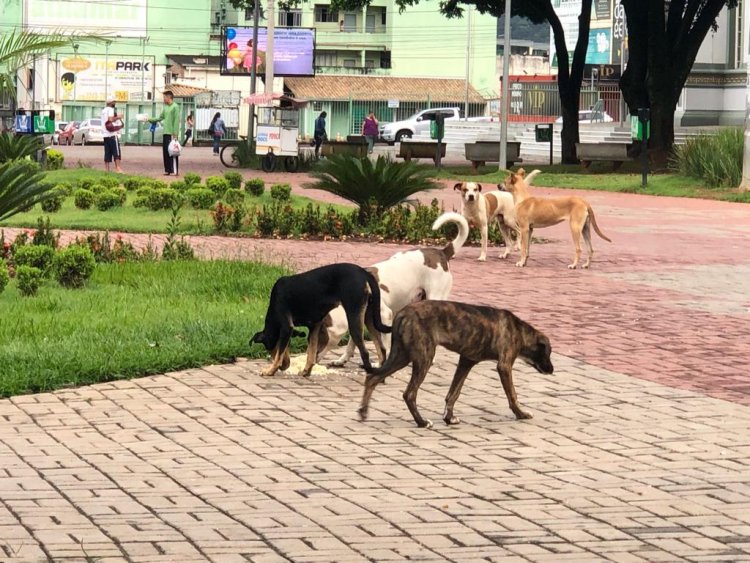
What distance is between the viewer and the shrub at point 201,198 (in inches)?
885

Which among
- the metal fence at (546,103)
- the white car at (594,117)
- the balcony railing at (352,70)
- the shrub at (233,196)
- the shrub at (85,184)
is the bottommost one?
the shrub at (233,196)

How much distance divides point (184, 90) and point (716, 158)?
168 ft

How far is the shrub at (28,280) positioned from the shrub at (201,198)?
31.3 ft

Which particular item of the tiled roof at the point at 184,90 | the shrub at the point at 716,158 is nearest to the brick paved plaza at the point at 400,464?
the shrub at the point at 716,158

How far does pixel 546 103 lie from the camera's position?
66.7 meters

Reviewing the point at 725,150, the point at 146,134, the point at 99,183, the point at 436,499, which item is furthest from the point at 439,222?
the point at 146,134

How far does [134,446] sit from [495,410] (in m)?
2.14

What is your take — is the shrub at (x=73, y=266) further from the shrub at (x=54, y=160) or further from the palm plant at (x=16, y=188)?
the shrub at (x=54, y=160)

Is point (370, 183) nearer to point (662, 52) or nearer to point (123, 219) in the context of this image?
point (123, 219)

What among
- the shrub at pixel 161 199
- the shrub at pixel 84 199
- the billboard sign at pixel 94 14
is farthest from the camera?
the billboard sign at pixel 94 14

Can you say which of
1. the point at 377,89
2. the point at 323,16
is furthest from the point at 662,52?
the point at 323,16

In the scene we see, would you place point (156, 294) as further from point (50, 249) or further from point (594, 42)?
point (594, 42)

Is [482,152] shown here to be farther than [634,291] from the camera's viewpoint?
Yes

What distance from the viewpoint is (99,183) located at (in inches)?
963
